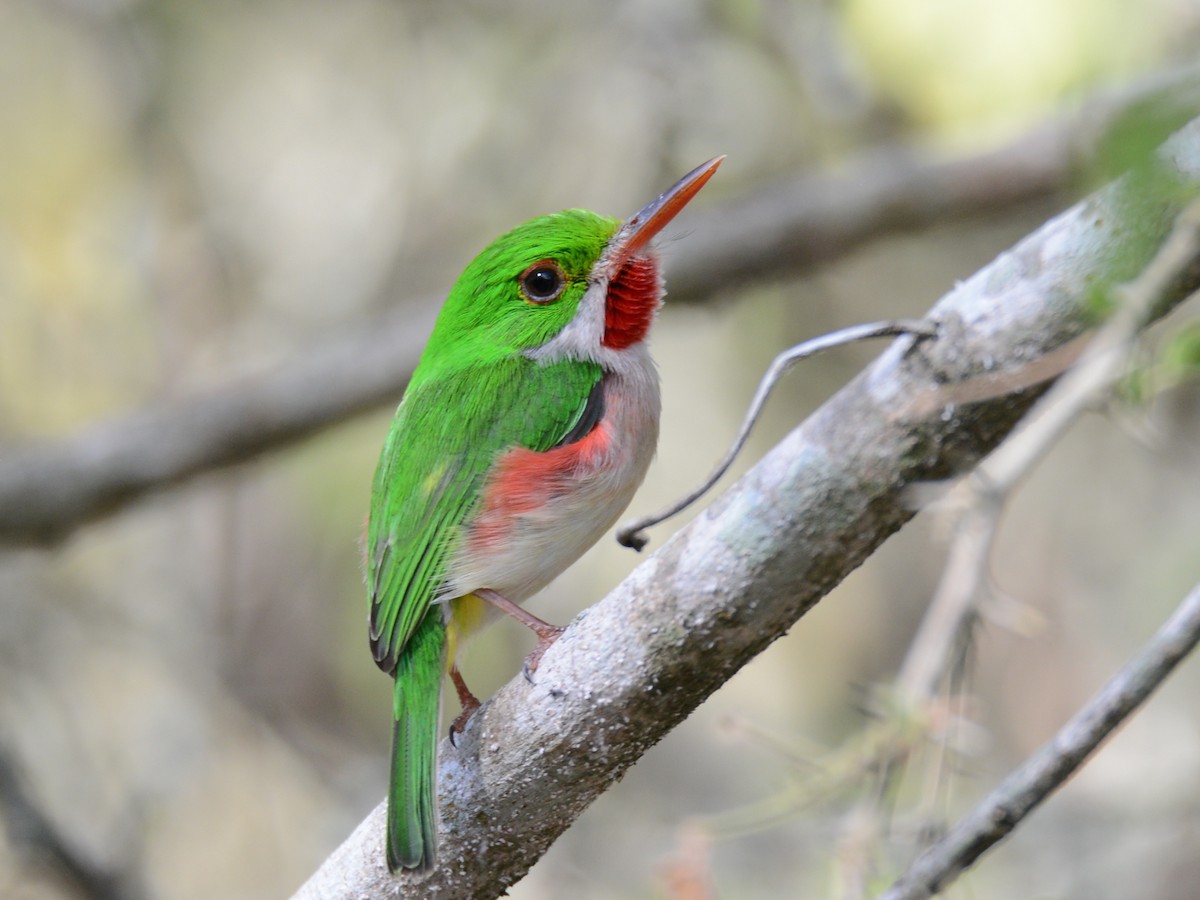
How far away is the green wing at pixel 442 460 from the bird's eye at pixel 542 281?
8.1 inches

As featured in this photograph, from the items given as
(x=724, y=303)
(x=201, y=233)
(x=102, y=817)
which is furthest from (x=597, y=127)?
(x=102, y=817)

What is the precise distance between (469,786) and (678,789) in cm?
398

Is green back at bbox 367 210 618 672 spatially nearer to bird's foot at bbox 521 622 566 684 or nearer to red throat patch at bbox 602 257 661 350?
red throat patch at bbox 602 257 661 350

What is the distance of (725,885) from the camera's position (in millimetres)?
5168

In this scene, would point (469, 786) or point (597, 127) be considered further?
point (597, 127)

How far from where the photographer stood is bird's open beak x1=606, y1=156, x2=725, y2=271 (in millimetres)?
2887

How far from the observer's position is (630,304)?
9.58ft

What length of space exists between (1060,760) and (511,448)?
119cm

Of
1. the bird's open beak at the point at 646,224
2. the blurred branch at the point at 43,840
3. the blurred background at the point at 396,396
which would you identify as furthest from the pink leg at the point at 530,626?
the blurred background at the point at 396,396

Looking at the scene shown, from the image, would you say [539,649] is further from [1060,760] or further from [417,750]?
[1060,760]

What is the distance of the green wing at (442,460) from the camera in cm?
250

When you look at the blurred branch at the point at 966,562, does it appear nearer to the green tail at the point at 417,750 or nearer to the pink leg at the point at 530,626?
the pink leg at the point at 530,626

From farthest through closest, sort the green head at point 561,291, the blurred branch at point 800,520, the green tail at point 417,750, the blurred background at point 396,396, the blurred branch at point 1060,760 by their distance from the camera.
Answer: the blurred background at point 396,396
the green head at point 561,291
the green tail at point 417,750
the blurred branch at point 1060,760
the blurred branch at point 800,520

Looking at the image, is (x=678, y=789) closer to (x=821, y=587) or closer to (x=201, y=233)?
(x=201, y=233)
